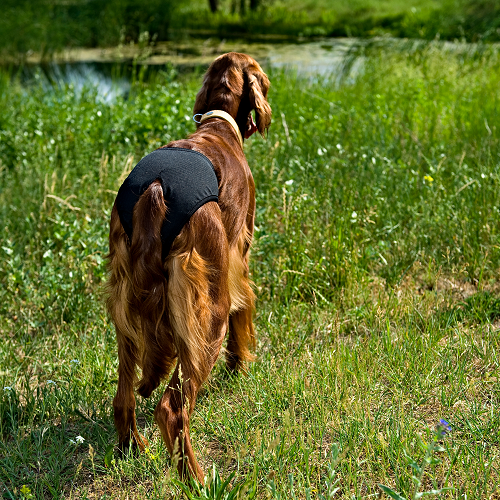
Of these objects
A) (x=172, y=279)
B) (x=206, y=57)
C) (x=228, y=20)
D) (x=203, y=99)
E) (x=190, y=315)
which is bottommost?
(x=190, y=315)

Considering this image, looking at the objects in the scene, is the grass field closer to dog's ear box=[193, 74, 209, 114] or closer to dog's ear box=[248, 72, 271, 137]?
dog's ear box=[248, 72, 271, 137]

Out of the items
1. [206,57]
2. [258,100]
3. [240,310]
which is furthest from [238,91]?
[206,57]

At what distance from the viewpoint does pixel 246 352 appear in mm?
2680

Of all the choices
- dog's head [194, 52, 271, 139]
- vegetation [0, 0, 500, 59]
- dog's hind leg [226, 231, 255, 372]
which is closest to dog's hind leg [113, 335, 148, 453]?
dog's hind leg [226, 231, 255, 372]

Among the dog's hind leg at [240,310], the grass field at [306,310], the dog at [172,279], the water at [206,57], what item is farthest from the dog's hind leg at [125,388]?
the water at [206,57]

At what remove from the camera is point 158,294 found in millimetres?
2012

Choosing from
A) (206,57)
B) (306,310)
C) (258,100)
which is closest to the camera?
(258,100)

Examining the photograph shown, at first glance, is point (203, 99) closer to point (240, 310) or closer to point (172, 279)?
point (240, 310)

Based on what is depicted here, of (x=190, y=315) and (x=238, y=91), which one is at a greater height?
(x=238, y=91)

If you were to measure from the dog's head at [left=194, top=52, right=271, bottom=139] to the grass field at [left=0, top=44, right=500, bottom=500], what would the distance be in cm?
67

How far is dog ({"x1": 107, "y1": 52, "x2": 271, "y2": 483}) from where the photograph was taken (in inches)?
78.1

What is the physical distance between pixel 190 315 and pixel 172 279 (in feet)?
0.45

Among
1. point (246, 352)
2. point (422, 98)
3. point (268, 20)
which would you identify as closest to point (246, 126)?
point (246, 352)

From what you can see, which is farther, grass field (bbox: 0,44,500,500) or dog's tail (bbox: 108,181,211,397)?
grass field (bbox: 0,44,500,500)
